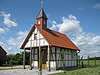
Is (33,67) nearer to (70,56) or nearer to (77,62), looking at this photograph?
(70,56)

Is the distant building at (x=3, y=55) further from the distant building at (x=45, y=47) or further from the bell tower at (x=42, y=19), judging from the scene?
the bell tower at (x=42, y=19)

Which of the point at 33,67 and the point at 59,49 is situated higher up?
the point at 59,49

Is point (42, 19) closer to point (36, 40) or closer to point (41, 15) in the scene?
point (41, 15)

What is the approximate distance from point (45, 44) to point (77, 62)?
9.60 metres

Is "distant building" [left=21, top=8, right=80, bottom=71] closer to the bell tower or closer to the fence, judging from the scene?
the bell tower

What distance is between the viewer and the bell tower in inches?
1041

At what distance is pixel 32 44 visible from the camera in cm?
2533

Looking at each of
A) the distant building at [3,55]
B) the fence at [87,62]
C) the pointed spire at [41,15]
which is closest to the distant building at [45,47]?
the pointed spire at [41,15]

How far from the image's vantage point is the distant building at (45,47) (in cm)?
2344

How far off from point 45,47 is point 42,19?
448cm

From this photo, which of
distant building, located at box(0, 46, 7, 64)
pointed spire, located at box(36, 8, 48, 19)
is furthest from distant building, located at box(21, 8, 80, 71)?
distant building, located at box(0, 46, 7, 64)

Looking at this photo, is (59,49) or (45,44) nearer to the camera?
(45,44)

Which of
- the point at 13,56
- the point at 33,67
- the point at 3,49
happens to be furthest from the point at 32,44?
the point at 3,49

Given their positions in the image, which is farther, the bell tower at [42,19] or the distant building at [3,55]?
the distant building at [3,55]
